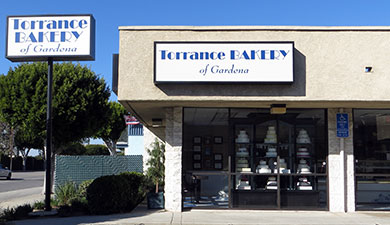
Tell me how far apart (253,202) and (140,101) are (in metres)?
4.31

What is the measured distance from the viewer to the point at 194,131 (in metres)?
14.0

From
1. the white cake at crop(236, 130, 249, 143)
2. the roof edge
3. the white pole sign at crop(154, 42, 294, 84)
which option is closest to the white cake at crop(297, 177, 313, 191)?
the white cake at crop(236, 130, 249, 143)

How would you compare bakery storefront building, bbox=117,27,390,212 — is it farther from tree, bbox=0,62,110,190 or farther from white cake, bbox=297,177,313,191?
tree, bbox=0,62,110,190

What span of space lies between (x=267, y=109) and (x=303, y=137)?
134cm

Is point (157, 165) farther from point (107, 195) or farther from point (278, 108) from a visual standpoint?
point (278, 108)

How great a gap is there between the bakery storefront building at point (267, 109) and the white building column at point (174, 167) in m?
0.03

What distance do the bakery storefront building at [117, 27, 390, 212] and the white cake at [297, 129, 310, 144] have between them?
1.1 inches

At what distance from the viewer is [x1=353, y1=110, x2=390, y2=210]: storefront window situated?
494 inches

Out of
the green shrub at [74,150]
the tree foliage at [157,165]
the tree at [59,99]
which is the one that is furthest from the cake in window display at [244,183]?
the green shrub at [74,150]

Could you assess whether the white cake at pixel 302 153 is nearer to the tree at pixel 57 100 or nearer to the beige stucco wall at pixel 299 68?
the beige stucco wall at pixel 299 68

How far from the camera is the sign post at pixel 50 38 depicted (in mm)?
11852

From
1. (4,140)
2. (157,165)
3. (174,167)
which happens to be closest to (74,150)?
(4,140)

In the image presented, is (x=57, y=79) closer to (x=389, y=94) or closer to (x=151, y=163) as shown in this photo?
(x=151, y=163)

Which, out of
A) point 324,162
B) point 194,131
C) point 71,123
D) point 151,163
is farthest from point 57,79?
point 324,162
